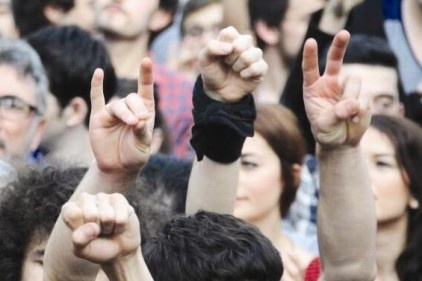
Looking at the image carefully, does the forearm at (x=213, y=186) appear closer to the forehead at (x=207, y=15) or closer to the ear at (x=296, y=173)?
the ear at (x=296, y=173)

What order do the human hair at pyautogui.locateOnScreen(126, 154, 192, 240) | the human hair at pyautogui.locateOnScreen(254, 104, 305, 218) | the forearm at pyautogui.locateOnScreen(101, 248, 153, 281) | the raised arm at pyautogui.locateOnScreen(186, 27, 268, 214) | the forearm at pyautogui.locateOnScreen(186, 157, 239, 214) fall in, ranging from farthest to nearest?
the human hair at pyautogui.locateOnScreen(254, 104, 305, 218) < the human hair at pyautogui.locateOnScreen(126, 154, 192, 240) < the forearm at pyautogui.locateOnScreen(186, 157, 239, 214) < the raised arm at pyautogui.locateOnScreen(186, 27, 268, 214) < the forearm at pyautogui.locateOnScreen(101, 248, 153, 281)

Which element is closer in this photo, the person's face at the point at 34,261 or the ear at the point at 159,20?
the person's face at the point at 34,261

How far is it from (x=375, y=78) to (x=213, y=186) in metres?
2.31

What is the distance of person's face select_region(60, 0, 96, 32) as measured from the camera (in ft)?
26.4

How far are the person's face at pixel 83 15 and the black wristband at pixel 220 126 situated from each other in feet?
11.8

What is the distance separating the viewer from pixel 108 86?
6.57 meters

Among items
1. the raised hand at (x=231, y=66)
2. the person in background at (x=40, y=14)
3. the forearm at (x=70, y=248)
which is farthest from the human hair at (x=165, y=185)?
the person in background at (x=40, y=14)

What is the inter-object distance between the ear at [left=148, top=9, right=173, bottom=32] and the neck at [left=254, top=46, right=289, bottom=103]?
0.53 m

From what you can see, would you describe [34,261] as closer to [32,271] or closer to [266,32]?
[32,271]

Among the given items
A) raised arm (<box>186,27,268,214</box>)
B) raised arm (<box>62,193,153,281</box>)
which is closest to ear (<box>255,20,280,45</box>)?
raised arm (<box>186,27,268,214</box>)

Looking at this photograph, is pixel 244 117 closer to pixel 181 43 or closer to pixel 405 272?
pixel 405 272

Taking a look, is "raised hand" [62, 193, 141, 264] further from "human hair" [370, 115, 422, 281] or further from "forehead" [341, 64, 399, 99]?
"forehead" [341, 64, 399, 99]

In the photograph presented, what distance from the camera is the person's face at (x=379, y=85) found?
672 centimetres

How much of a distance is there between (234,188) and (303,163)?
189cm
